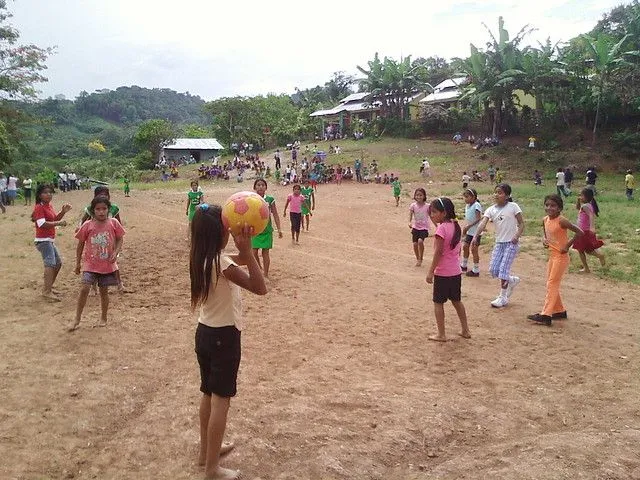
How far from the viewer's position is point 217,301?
3219mm

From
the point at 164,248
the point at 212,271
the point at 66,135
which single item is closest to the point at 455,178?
the point at 164,248

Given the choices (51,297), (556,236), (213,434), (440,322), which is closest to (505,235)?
(556,236)

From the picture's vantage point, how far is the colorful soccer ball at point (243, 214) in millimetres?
3043

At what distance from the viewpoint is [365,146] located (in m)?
38.1

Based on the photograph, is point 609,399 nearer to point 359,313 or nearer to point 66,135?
point 359,313

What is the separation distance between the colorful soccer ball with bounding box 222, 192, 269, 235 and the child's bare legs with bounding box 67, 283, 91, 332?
3703mm

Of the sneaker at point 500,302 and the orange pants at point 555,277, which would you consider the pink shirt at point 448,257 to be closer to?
the orange pants at point 555,277

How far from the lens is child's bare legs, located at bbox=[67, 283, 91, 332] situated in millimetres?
6074

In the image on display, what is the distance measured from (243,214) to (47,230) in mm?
5583

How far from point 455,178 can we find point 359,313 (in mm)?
22654

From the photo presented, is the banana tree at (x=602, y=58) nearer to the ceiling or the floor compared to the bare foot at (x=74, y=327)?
nearer to the ceiling

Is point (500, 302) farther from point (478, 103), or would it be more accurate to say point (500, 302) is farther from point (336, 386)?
point (478, 103)

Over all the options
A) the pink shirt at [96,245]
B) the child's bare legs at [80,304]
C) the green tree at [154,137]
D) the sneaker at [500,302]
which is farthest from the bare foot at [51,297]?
the green tree at [154,137]

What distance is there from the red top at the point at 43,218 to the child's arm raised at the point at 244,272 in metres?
5.39
